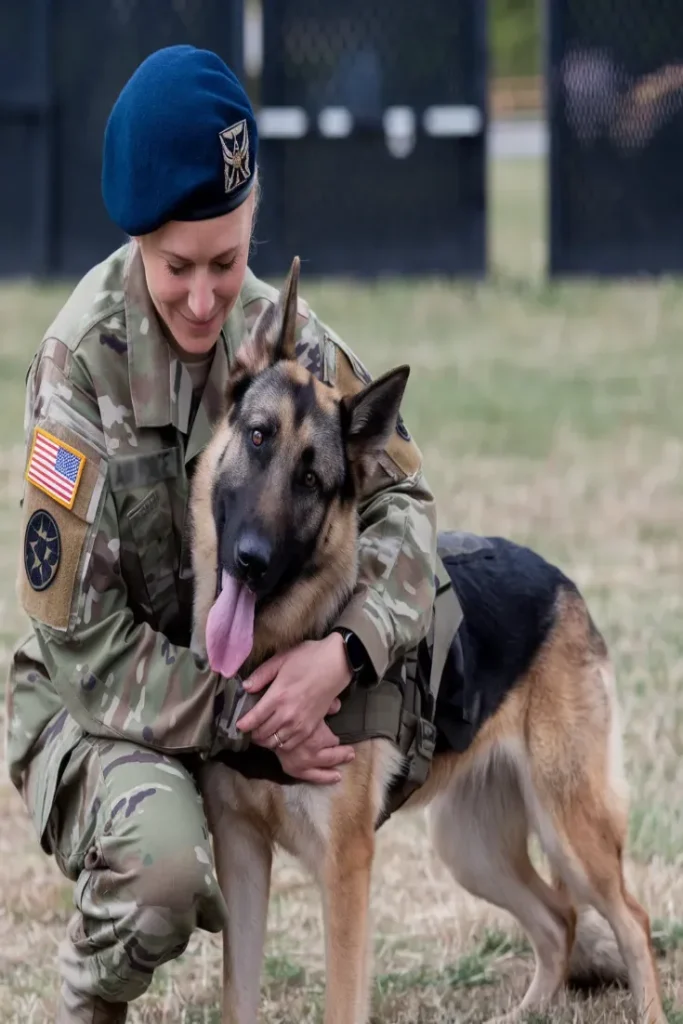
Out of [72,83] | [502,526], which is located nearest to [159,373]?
[502,526]

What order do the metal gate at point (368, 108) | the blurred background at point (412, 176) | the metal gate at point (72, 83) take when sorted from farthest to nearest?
the metal gate at point (368, 108) → the metal gate at point (72, 83) → the blurred background at point (412, 176)

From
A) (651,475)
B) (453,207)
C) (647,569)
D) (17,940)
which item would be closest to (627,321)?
(453,207)

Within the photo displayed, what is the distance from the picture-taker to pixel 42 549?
3.10 meters

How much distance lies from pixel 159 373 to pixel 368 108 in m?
10.3

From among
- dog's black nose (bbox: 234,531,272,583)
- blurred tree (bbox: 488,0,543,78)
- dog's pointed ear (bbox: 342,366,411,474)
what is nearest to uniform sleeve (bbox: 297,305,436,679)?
dog's pointed ear (bbox: 342,366,411,474)

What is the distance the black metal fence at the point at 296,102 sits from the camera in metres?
12.9

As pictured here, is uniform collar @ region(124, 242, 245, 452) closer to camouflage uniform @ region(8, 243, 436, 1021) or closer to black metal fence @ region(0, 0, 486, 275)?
camouflage uniform @ region(8, 243, 436, 1021)

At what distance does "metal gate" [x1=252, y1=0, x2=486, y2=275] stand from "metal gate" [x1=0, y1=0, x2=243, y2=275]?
1.61 feet

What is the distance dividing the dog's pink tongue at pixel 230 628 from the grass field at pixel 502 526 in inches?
40.0

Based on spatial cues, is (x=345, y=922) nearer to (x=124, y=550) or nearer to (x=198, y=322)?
(x=124, y=550)

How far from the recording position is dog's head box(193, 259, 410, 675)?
3080 millimetres

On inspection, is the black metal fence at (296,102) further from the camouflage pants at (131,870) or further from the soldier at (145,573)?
the camouflage pants at (131,870)

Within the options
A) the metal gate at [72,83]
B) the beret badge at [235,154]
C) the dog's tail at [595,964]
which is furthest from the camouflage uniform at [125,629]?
the metal gate at [72,83]

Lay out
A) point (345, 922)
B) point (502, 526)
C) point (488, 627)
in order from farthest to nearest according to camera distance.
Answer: point (502, 526) → point (488, 627) → point (345, 922)
